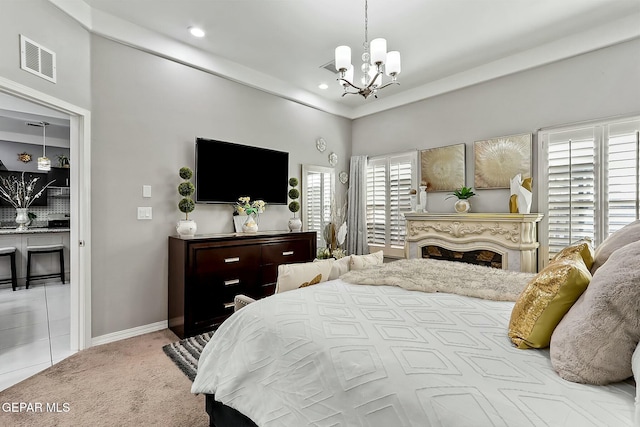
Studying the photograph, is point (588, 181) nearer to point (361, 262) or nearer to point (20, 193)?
point (361, 262)

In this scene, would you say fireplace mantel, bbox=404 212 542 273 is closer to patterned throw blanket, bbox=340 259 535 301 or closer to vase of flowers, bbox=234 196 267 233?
patterned throw blanket, bbox=340 259 535 301

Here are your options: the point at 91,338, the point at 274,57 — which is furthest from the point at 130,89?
the point at 91,338

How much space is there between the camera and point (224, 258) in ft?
10.7

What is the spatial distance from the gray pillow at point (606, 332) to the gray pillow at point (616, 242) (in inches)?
18.8

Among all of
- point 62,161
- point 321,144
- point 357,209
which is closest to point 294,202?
point 321,144

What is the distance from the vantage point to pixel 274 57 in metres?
3.70

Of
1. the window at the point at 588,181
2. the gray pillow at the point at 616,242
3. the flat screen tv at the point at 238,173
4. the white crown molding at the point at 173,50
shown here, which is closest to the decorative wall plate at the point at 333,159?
the white crown molding at the point at 173,50

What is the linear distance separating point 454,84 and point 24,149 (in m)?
7.64

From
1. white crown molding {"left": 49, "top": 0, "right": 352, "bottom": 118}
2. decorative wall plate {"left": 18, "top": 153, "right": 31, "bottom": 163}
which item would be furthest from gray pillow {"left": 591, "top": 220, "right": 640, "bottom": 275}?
decorative wall plate {"left": 18, "top": 153, "right": 31, "bottom": 163}

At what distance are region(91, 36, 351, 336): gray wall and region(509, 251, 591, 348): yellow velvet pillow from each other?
328cm

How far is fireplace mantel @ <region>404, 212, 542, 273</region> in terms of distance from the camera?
133 inches

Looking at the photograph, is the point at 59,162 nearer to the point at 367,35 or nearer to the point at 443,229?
the point at 367,35

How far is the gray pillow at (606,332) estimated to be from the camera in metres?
0.85

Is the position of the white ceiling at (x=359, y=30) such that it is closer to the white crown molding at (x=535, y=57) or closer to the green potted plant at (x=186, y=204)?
the white crown molding at (x=535, y=57)
